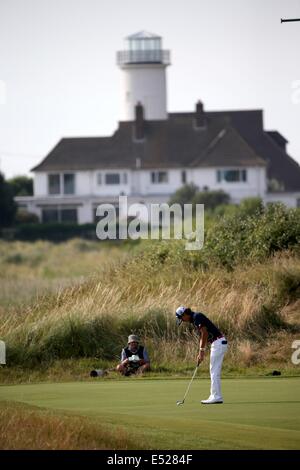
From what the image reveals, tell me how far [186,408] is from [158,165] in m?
91.6

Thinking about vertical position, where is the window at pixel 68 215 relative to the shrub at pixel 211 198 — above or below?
below

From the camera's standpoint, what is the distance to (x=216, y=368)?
70.6 ft

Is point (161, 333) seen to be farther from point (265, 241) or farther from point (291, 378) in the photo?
point (265, 241)

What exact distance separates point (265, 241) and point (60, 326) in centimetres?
961

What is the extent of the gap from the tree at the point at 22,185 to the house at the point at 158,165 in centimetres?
537

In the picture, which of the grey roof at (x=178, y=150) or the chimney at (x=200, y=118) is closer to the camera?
the grey roof at (x=178, y=150)

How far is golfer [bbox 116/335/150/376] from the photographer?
27.4 metres

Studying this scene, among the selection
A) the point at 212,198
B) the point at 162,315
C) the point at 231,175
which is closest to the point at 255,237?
the point at 162,315

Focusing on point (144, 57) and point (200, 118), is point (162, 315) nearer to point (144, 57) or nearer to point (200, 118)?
point (200, 118)

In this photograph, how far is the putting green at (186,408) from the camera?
690 inches

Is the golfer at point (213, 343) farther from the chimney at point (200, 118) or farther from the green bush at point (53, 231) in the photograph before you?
the chimney at point (200, 118)

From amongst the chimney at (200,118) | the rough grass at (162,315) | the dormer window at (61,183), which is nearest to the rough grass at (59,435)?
the rough grass at (162,315)

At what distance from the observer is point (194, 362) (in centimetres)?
2878

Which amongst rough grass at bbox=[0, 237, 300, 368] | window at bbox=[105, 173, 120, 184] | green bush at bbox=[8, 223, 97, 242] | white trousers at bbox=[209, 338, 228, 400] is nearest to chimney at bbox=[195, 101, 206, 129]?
window at bbox=[105, 173, 120, 184]
